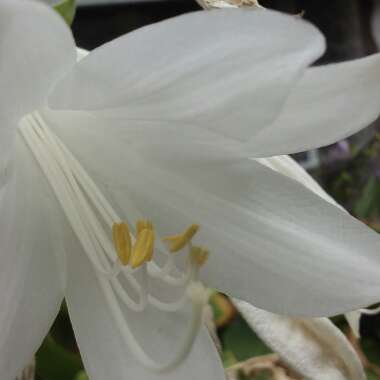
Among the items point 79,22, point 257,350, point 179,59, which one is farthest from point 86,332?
point 79,22

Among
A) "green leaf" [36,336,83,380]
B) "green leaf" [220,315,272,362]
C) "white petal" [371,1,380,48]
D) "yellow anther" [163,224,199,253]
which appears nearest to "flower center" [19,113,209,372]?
"yellow anther" [163,224,199,253]

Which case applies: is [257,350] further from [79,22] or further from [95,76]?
[79,22]

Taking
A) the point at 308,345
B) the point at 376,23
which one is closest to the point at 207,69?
the point at 308,345

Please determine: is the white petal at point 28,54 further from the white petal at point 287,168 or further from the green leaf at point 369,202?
the green leaf at point 369,202

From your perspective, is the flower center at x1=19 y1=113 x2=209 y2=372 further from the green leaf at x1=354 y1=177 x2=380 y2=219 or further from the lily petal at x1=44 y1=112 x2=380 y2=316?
the green leaf at x1=354 y1=177 x2=380 y2=219

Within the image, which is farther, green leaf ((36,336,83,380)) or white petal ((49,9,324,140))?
green leaf ((36,336,83,380))

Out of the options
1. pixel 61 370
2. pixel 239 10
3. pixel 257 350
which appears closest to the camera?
pixel 239 10
